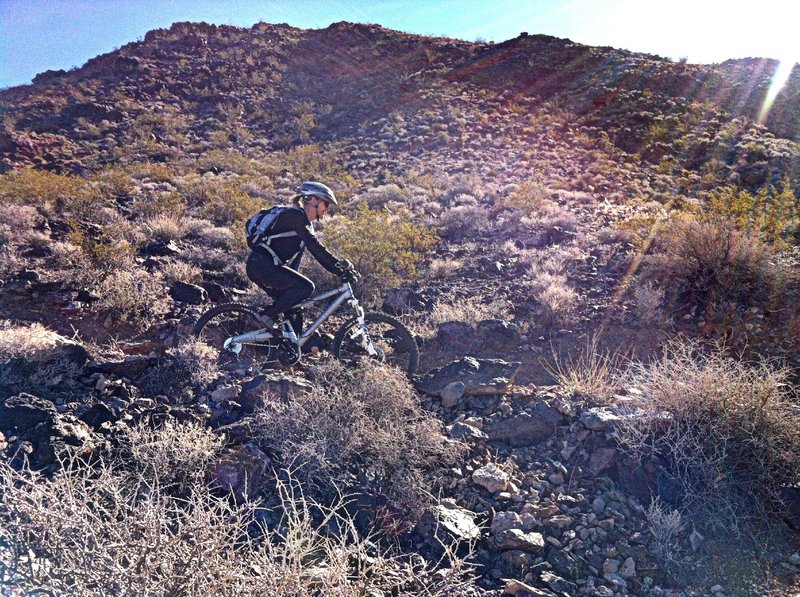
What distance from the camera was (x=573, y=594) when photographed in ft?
9.44

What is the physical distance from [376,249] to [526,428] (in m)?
3.75

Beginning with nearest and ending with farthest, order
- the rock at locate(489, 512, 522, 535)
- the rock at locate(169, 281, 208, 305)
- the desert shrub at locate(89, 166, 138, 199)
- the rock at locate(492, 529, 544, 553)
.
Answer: the rock at locate(492, 529, 544, 553) → the rock at locate(489, 512, 522, 535) → the rock at locate(169, 281, 208, 305) → the desert shrub at locate(89, 166, 138, 199)

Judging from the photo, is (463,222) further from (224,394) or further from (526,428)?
(224,394)

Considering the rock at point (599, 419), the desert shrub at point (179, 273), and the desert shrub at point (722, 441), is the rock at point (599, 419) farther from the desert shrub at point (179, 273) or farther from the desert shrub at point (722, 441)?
the desert shrub at point (179, 273)

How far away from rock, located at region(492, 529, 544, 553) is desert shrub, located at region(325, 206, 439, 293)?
430 cm

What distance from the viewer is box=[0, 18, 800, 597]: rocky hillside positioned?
2.61 m

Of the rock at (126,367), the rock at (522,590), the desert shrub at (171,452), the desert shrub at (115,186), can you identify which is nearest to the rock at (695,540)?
the rock at (522,590)

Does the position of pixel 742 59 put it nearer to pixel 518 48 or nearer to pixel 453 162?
pixel 518 48

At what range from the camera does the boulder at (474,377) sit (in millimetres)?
4590

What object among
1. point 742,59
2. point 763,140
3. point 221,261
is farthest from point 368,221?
point 742,59

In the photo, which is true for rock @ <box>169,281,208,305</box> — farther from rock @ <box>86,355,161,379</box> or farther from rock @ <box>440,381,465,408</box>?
rock @ <box>440,381,465,408</box>

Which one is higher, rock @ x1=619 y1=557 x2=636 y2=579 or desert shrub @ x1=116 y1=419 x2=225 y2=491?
desert shrub @ x1=116 y1=419 x2=225 y2=491

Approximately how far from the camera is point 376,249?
725 cm

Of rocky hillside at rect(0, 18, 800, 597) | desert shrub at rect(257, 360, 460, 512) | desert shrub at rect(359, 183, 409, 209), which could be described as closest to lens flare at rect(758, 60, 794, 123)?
rocky hillside at rect(0, 18, 800, 597)
